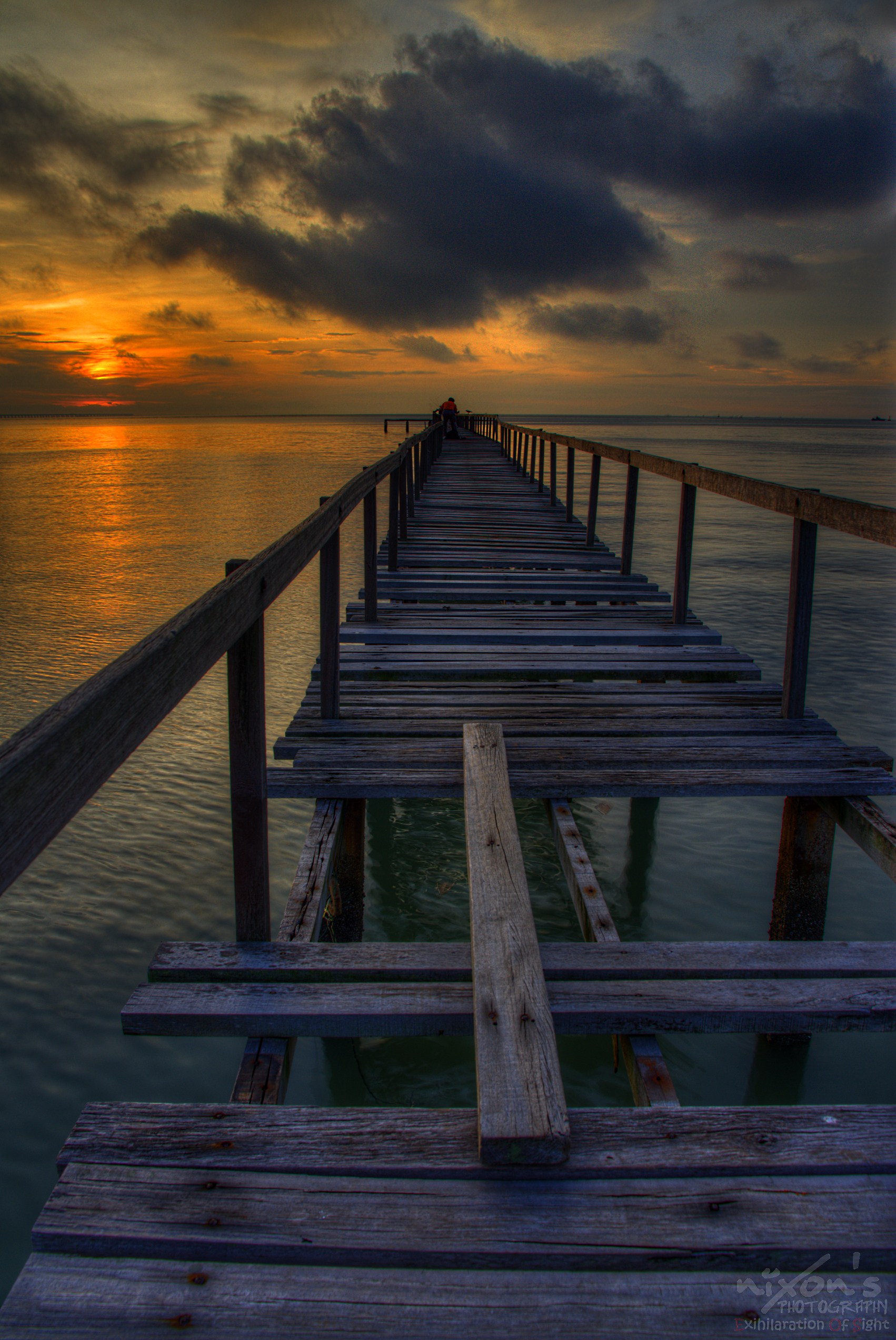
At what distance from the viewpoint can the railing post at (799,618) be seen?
12.5 ft

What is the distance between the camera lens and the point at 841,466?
55.5 metres

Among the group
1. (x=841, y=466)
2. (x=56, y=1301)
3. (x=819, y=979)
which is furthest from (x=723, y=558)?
(x=841, y=466)

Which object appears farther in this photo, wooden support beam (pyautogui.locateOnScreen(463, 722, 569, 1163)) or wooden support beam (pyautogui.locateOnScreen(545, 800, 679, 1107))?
wooden support beam (pyautogui.locateOnScreen(545, 800, 679, 1107))

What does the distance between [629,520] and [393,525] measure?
2104 mm

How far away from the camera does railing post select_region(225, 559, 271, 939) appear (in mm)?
2264

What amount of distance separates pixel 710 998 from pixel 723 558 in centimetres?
2142

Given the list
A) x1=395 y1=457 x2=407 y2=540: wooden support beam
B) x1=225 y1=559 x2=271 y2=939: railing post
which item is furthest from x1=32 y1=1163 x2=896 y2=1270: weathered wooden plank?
x1=395 y1=457 x2=407 y2=540: wooden support beam

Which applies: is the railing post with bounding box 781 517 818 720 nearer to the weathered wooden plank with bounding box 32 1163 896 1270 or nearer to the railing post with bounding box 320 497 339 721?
the railing post with bounding box 320 497 339 721

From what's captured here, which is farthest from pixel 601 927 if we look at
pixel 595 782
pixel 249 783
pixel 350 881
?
pixel 350 881

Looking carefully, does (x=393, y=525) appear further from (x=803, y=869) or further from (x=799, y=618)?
(x=803, y=869)

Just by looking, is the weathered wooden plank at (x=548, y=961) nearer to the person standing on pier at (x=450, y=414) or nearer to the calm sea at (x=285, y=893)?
the calm sea at (x=285, y=893)

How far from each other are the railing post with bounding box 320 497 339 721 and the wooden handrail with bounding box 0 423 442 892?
1.67 metres

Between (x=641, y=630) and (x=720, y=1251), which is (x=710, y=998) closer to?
(x=720, y=1251)

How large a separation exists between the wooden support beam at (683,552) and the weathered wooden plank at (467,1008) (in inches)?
132
